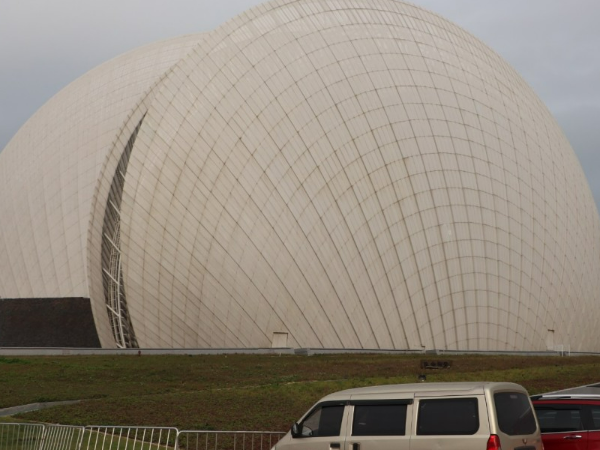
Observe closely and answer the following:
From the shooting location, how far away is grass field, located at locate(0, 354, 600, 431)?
16.2 m

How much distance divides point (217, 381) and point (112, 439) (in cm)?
813

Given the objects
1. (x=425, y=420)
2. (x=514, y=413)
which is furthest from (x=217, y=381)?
(x=514, y=413)

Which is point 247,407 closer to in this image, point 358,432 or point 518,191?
point 358,432

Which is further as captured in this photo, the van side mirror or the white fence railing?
the white fence railing

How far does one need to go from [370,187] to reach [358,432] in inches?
853

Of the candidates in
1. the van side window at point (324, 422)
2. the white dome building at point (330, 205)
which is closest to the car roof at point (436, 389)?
the van side window at point (324, 422)

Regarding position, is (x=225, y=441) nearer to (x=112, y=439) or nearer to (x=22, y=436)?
(x=112, y=439)

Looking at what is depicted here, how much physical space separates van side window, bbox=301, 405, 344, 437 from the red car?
266 centimetres

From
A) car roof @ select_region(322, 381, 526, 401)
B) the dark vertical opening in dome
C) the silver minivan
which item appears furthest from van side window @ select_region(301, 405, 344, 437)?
the dark vertical opening in dome

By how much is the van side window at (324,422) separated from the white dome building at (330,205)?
61.9 ft

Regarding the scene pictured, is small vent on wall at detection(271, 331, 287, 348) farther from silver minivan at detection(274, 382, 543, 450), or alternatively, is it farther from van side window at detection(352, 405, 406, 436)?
van side window at detection(352, 405, 406, 436)

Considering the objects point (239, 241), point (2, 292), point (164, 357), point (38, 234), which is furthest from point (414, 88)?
point (2, 292)

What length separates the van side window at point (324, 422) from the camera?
10292 millimetres

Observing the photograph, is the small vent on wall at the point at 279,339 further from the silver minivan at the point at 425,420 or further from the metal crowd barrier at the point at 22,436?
the silver minivan at the point at 425,420
